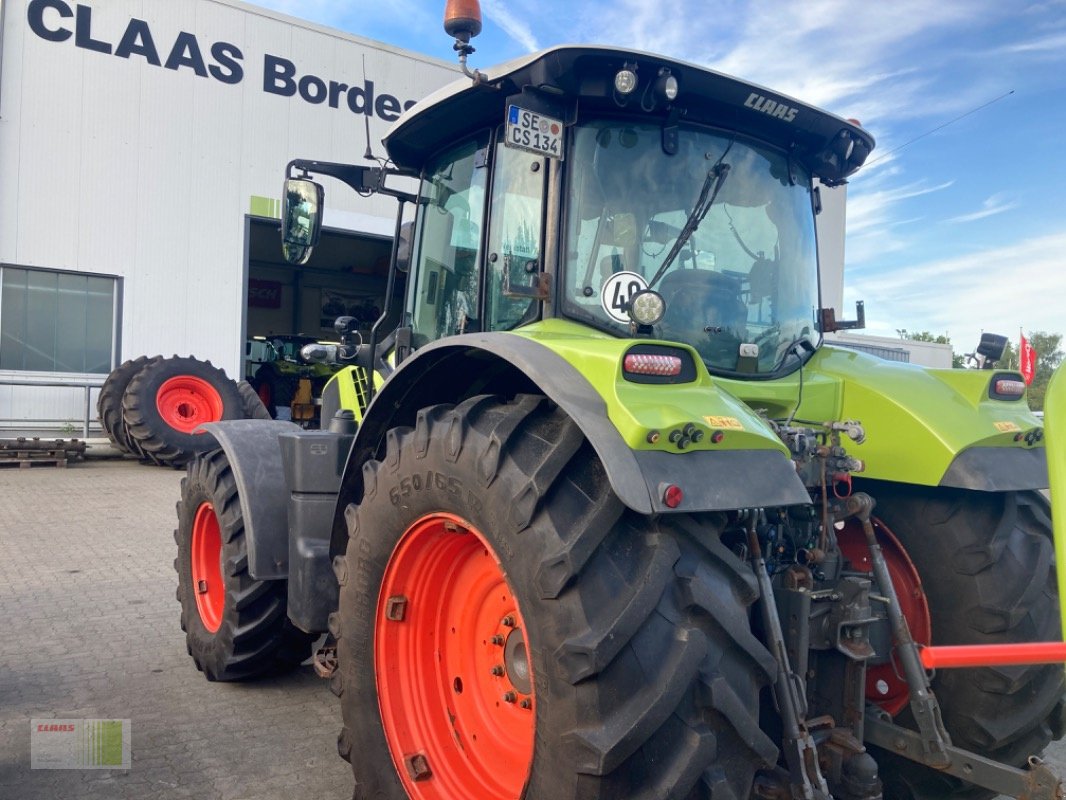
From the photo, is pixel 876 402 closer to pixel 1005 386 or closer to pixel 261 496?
pixel 1005 386

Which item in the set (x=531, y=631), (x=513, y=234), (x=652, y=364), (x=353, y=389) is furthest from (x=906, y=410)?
(x=353, y=389)

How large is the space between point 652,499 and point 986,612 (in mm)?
1563

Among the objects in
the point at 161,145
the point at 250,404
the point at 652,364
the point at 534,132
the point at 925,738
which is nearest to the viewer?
the point at 652,364

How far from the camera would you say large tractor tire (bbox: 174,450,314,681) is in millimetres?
4000

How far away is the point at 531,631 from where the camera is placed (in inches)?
84.0

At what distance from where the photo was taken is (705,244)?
2.99 m

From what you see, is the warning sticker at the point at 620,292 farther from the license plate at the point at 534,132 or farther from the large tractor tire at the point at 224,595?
the large tractor tire at the point at 224,595

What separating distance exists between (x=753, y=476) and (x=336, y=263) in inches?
882

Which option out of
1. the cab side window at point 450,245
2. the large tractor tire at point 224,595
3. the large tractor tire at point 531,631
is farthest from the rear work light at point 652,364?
the large tractor tire at point 224,595

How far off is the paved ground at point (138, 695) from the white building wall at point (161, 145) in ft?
24.5

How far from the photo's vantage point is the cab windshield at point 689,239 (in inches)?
112

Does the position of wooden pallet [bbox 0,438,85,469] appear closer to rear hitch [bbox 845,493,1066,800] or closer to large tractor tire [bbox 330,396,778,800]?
large tractor tire [bbox 330,396,778,800]

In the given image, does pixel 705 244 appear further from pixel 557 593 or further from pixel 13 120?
pixel 13 120
